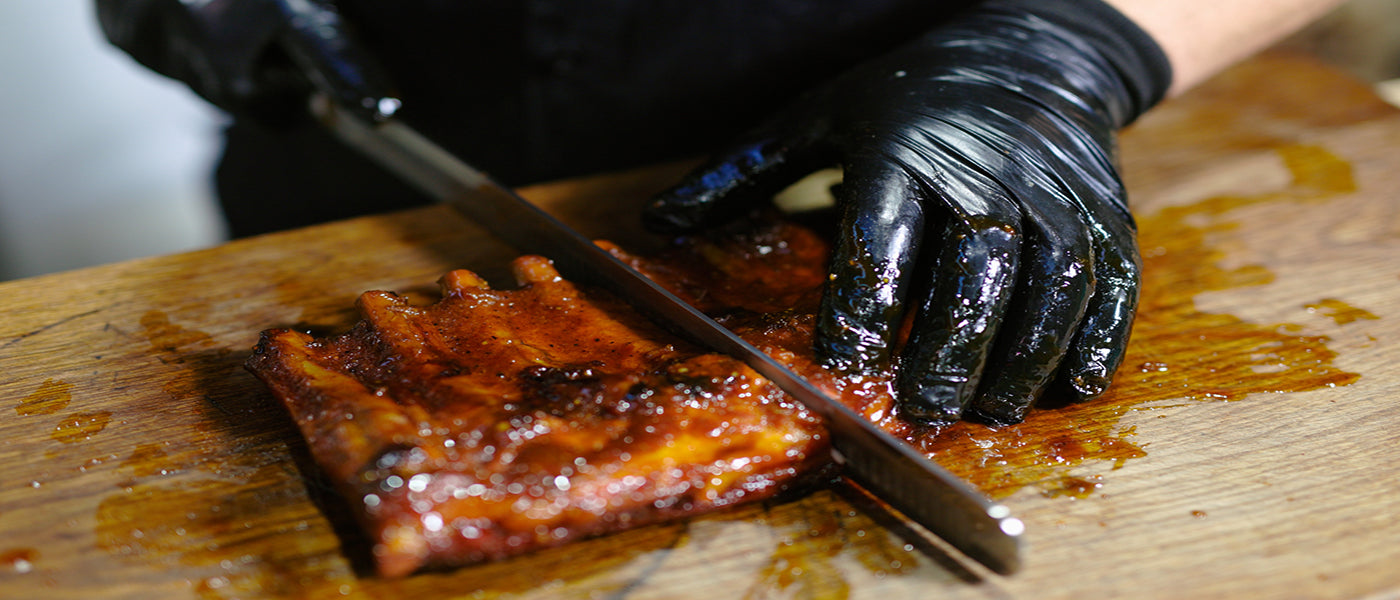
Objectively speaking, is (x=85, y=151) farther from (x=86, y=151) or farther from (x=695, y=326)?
(x=695, y=326)

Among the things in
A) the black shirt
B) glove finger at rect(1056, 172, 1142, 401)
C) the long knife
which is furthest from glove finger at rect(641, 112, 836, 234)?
the black shirt

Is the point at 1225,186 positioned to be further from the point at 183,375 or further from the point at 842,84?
the point at 183,375

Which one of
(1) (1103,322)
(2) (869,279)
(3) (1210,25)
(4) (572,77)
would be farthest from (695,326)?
(3) (1210,25)

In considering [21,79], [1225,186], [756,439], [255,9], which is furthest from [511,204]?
[21,79]

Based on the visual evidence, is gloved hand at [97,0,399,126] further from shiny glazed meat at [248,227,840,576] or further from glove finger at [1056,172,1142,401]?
glove finger at [1056,172,1142,401]

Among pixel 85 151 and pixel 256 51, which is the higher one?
pixel 256 51
